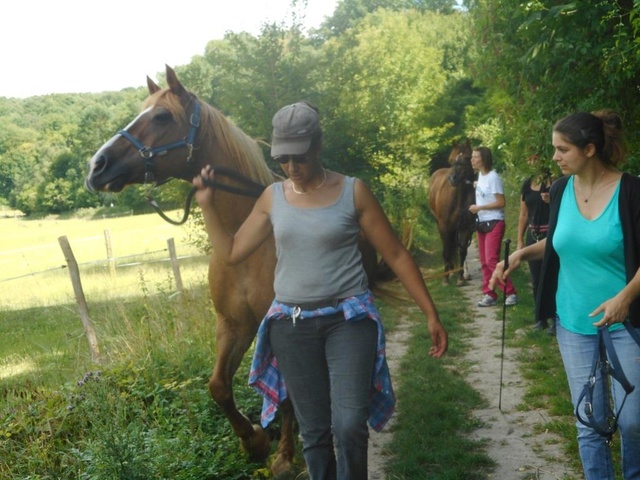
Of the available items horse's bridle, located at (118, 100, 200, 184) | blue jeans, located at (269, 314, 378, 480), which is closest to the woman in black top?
horse's bridle, located at (118, 100, 200, 184)

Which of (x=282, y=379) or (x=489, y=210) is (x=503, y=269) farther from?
(x=489, y=210)

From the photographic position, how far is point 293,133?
3346 millimetres

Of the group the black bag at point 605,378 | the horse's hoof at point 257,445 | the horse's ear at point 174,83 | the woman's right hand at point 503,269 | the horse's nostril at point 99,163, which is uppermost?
the horse's ear at point 174,83

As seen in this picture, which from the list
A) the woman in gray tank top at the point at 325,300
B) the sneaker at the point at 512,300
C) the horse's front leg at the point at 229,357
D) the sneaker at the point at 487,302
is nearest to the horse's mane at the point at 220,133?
the horse's front leg at the point at 229,357

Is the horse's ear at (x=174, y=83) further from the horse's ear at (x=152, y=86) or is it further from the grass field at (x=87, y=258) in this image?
the grass field at (x=87, y=258)

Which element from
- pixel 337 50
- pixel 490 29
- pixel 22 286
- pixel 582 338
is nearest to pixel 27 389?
pixel 582 338

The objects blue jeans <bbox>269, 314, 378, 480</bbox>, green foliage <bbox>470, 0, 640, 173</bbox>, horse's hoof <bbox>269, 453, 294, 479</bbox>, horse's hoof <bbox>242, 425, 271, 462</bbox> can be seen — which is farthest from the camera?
green foliage <bbox>470, 0, 640, 173</bbox>

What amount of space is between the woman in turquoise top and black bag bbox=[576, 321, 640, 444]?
4cm

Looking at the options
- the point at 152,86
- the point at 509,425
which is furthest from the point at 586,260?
the point at 152,86

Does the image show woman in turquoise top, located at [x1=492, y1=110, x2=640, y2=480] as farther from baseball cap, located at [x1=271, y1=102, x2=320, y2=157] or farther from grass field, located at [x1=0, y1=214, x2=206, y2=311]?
grass field, located at [x1=0, y1=214, x2=206, y2=311]

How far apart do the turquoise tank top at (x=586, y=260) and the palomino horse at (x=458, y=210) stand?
8869 millimetres

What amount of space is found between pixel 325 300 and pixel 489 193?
7129 millimetres

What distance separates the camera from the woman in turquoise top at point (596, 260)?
3209mm

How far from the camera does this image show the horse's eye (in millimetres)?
4738
